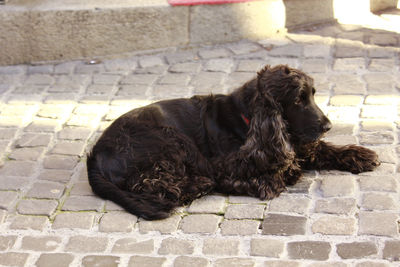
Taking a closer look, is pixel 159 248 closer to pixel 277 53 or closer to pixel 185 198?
pixel 185 198

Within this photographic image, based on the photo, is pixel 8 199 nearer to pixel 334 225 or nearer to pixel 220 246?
pixel 220 246

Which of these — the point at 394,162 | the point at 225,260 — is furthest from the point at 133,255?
the point at 394,162

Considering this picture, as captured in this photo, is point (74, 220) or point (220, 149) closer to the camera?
point (74, 220)

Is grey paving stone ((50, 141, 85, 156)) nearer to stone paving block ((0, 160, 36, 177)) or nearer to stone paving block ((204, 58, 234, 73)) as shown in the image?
stone paving block ((0, 160, 36, 177))

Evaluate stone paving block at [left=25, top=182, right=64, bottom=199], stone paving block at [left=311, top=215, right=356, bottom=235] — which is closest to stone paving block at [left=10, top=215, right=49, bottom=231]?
stone paving block at [left=25, top=182, right=64, bottom=199]

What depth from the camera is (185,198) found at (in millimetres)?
4359

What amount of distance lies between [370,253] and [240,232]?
2.62 ft

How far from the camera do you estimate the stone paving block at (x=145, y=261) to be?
371cm

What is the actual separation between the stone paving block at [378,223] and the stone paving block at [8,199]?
2.37 meters

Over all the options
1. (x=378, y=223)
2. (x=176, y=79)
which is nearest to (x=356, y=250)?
(x=378, y=223)


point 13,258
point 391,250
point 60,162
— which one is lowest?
point 60,162

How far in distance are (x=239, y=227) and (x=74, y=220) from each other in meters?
1.10

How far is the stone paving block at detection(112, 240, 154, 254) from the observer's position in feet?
12.6

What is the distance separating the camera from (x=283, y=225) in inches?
158
